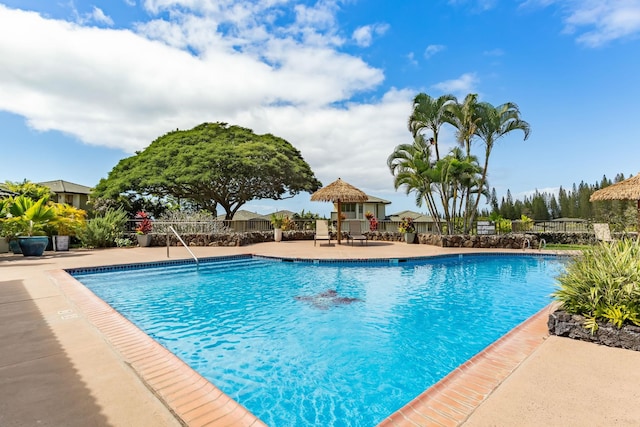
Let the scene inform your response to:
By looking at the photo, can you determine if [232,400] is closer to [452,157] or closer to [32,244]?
[32,244]

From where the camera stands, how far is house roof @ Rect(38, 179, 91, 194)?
35119 mm

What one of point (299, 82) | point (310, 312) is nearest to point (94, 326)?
point (310, 312)

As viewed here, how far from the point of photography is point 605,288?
12.4 feet

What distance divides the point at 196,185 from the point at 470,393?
25.0 meters

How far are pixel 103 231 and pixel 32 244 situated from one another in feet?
10.2

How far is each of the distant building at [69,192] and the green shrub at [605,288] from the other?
41022 mm

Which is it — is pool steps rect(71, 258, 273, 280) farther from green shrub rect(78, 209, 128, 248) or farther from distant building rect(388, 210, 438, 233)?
distant building rect(388, 210, 438, 233)

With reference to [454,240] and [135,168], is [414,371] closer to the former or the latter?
[454,240]

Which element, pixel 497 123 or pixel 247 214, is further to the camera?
pixel 247 214

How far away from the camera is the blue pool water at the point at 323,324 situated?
333 centimetres

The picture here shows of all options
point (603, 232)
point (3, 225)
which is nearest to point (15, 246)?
point (3, 225)

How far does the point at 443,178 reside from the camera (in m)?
15.2

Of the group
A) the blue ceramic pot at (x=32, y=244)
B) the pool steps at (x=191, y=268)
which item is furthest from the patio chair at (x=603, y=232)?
the blue ceramic pot at (x=32, y=244)

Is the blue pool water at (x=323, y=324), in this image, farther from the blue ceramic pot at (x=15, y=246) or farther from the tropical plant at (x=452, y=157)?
the tropical plant at (x=452, y=157)
